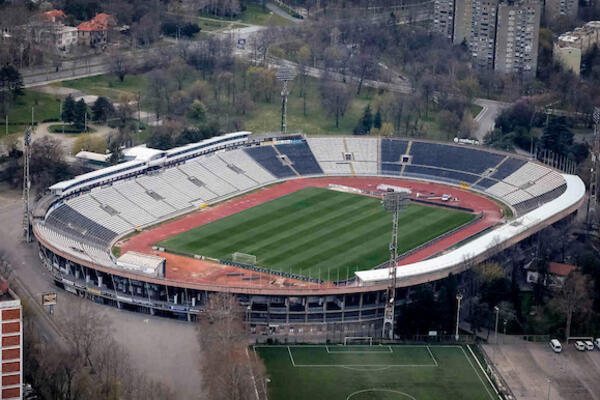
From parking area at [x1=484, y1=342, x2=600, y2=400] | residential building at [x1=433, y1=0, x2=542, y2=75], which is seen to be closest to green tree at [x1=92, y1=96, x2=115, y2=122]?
residential building at [x1=433, y1=0, x2=542, y2=75]

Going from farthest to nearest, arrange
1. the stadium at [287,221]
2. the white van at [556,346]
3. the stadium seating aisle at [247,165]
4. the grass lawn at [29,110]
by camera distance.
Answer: the grass lawn at [29,110], the stadium seating aisle at [247,165], the stadium at [287,221], the white van at [556,346]

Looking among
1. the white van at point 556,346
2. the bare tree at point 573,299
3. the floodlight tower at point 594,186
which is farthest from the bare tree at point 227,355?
the floodlight tower at point 594,186

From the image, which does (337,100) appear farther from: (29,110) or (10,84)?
(10,84)

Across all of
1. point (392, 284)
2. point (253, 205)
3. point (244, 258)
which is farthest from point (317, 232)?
point (392, 284)

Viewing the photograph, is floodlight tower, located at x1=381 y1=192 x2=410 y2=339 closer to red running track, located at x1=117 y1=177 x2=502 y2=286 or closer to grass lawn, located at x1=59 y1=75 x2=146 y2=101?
red running track, located at x1=117 y1=177 x2=502 y2=286

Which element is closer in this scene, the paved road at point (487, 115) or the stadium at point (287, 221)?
the stadium at point (287, 221)

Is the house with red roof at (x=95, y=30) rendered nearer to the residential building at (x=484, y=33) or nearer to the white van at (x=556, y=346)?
the residential building at (x=484, y=33)
